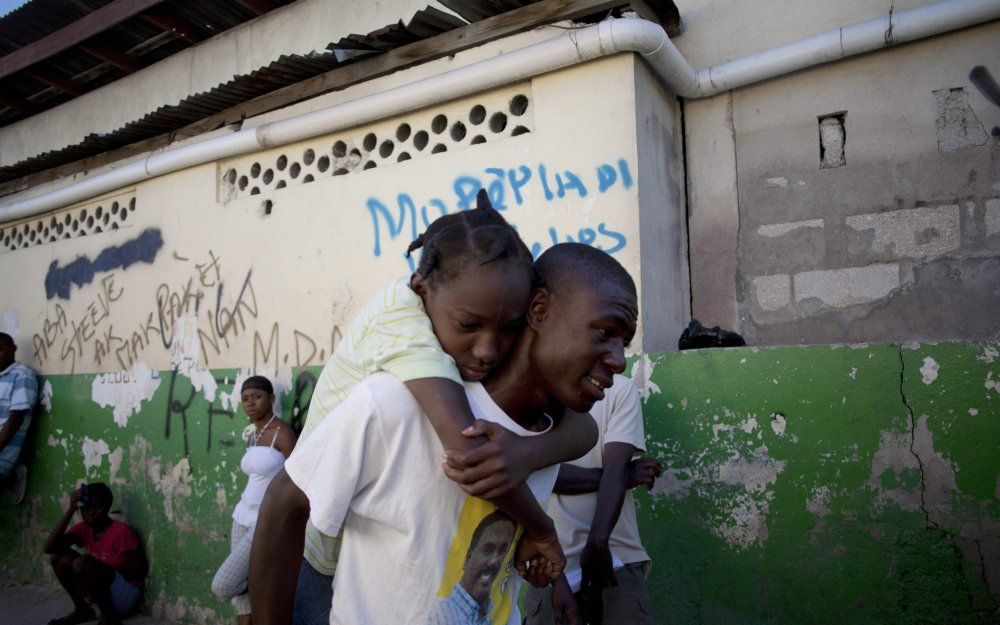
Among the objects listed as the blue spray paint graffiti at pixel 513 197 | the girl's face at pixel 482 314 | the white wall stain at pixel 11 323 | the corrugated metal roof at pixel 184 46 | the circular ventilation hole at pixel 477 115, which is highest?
the corrugated metal roof at pixel 184 46

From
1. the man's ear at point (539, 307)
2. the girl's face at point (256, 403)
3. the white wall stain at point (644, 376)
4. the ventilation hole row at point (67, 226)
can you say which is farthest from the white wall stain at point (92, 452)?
the man's ear at point (539, 307)

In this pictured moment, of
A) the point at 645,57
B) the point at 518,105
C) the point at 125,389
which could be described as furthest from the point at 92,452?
the point at 645,57

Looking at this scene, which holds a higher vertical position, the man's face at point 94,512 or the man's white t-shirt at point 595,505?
the man's white t-shirt at point 595,505

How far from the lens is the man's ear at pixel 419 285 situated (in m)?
1.81

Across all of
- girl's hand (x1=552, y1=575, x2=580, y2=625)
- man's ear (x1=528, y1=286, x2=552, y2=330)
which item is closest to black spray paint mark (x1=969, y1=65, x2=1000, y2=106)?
girl's hand (x1=552, y1=575, x2=580, y2=625)

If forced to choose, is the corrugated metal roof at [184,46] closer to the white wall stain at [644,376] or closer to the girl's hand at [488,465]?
the white wall stain at [644,376]

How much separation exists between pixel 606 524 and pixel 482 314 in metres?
1.47

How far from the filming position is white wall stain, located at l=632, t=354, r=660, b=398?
371 centimetres

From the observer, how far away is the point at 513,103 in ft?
14.6

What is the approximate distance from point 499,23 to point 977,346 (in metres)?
2.88

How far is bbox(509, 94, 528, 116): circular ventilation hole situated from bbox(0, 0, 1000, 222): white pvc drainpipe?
145 mm

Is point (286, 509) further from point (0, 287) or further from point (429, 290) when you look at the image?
point (0, 287)

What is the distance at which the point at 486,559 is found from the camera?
5.19ft

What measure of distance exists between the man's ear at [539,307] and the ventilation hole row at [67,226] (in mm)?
5699
